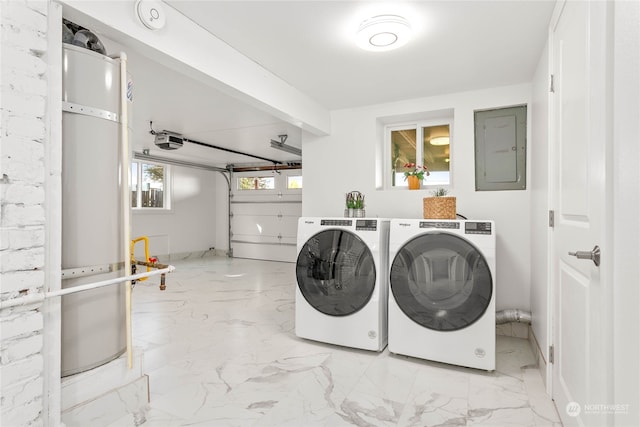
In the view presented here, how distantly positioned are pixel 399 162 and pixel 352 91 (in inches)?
37.1

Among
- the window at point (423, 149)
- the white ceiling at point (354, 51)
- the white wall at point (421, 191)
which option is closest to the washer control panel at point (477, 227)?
the white wall at point (421, 191)

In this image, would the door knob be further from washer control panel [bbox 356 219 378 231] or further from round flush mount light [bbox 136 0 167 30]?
round flush mount light [bbox 136 0 167 30]

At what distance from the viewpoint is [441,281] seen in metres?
2.41

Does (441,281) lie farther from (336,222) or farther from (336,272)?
(336,222)

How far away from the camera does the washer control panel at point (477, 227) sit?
2340 millimetres

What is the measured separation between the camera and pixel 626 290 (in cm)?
92

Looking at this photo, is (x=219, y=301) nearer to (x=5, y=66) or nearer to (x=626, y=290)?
(x=5, y=66)

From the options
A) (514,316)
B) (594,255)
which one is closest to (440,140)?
(514,316)

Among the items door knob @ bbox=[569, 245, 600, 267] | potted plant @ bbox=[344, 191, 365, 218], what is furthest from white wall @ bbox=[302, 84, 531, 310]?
door knob @ bbox=[569, 245, 600, 267]

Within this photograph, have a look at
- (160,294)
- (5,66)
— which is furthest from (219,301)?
(5,66)

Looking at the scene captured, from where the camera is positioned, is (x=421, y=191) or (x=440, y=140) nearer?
(x=421, y=191)

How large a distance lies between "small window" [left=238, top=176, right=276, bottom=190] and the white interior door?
252 inches

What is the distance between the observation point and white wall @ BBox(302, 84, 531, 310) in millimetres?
2938

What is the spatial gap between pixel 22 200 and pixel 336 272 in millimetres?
1966
